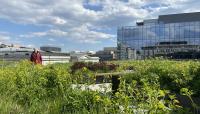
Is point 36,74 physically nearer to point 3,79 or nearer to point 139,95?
point 3,79

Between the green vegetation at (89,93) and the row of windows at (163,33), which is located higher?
the row of windows at (163,33)

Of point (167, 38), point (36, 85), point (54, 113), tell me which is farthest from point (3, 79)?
point (167, 38)

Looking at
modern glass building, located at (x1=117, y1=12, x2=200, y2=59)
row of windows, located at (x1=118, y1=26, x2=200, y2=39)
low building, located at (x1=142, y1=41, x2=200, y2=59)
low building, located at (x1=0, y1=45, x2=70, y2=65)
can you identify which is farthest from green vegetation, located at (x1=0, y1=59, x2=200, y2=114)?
row of windows, located at (x1=118, y1=26, x2=200, y2=39)

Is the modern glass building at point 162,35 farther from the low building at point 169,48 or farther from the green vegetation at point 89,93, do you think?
the green vegetation at point 89,93

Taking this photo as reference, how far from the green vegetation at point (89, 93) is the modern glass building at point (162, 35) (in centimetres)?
7043

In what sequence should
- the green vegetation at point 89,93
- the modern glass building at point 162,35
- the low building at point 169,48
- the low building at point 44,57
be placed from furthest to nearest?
the modern glass building at point 162,35 → the low building at point 169,48 → the low building at point 44,57 → the green vegetation at point 89,93

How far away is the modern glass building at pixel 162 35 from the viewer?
8469 cm

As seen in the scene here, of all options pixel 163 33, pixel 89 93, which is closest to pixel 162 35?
pixel 163 33

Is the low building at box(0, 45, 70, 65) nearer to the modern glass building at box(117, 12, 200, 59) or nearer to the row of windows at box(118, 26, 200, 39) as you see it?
the modern glass building at box(117, 12, 200, 59)

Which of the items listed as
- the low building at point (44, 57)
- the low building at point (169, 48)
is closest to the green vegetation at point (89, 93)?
the low building at point (44, 57)

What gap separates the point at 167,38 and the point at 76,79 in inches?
3205

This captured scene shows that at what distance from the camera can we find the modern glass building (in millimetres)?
84688

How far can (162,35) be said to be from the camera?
294ft

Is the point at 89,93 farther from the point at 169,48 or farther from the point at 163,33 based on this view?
the point at 163,33
